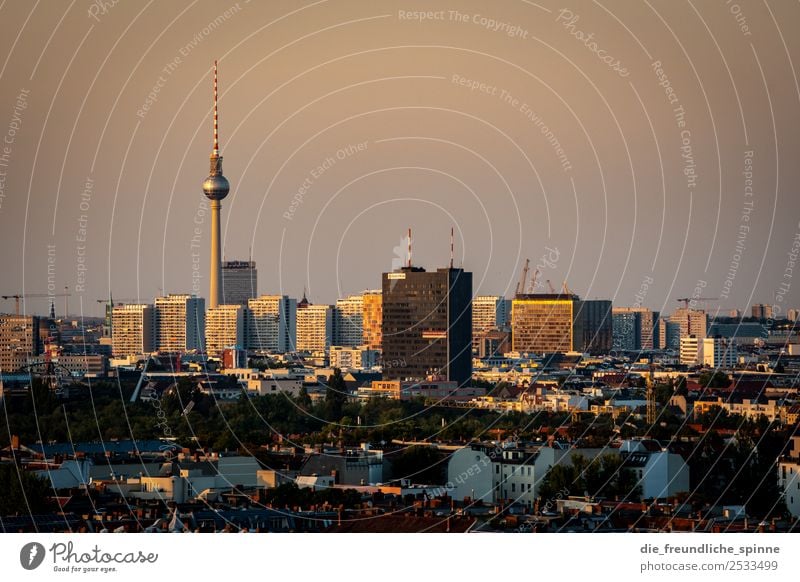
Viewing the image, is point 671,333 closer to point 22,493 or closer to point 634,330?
point 634,330

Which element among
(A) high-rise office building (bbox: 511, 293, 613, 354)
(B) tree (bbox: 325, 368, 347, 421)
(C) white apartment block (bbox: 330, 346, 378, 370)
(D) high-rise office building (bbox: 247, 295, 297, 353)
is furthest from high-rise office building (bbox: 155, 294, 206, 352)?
(B) tree (bbox: 325, 368, 347, 421)

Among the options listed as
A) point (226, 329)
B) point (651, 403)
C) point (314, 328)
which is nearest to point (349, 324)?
point (314, 328)

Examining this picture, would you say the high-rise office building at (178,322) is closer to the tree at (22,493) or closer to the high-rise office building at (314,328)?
the high-rise office building at (314,328)

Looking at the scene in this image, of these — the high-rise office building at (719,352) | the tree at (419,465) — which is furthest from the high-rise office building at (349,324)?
the tree at (419,465)

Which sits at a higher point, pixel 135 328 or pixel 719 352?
pixel 135 328

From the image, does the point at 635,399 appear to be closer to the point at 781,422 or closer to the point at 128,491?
the point at 781,422

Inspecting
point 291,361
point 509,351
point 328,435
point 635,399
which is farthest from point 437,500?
point 509,351

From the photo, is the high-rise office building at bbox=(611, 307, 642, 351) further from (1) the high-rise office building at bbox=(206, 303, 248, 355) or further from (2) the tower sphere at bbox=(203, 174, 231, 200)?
(2) the tower sphere at bbox=(203, 174, 231, 200)
